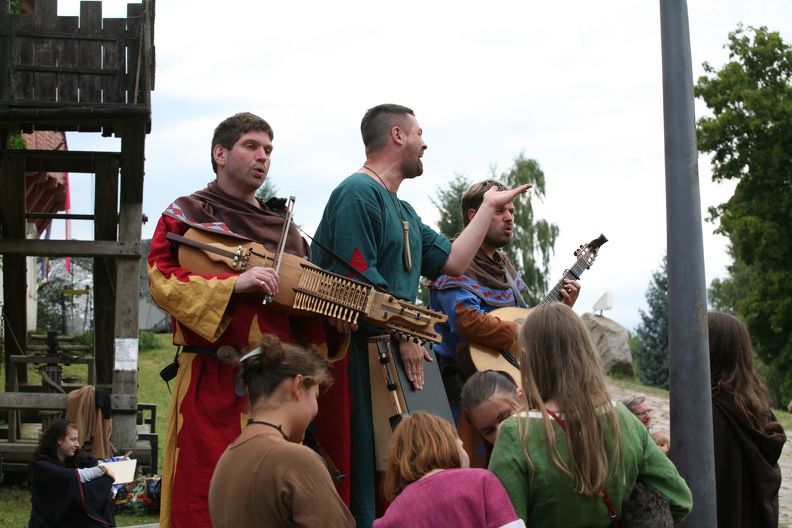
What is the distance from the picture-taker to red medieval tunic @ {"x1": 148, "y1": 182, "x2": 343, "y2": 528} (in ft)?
13.1

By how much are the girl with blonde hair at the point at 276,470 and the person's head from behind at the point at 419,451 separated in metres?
0.23

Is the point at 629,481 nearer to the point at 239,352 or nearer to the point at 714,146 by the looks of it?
the point at 239,352

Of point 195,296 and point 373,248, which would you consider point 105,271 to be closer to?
point 373,248

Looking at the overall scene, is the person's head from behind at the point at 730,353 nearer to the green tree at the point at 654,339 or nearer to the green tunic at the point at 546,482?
the green tunic at the point at 546,482

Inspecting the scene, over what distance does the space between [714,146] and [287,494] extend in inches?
1070

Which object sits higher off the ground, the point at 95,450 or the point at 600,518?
the point at 600,518

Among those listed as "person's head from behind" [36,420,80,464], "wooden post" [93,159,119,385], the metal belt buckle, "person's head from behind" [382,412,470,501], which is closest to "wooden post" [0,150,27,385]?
"wooden post" [93,159,119,385]

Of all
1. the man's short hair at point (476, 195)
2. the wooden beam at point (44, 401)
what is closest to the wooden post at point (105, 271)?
the wooden beam at point (44, 401)

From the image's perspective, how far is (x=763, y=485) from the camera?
14.2 feet

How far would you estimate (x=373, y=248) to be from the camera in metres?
4.64

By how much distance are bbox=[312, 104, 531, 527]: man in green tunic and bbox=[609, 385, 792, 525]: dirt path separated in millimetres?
3211

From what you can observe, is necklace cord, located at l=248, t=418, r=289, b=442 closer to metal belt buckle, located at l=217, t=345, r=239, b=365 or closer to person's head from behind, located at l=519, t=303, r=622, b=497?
person's head from behind, located at l=519, t=303, r=622, b=497

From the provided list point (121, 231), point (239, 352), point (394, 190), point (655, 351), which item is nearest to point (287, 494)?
point (239, 352)

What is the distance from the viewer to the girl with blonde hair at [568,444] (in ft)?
9.99
